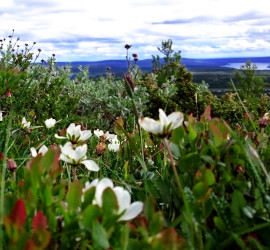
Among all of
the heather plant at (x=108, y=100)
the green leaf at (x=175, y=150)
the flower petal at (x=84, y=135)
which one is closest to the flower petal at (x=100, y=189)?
the green leaf at (x=175, y=150)

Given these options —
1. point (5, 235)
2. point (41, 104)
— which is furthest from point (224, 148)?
point (41, 104)

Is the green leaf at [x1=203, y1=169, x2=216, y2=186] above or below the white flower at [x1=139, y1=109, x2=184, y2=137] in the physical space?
below

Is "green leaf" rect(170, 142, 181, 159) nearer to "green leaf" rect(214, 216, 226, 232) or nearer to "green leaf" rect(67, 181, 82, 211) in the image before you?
"green leaf" rect(214, 216, 226, 232)

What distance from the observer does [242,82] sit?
44.7 metres

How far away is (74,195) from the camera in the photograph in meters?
1.05

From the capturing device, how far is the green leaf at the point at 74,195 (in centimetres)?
105

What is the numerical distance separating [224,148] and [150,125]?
0.23 meters

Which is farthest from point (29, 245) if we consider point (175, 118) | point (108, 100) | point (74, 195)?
point (108, 100)

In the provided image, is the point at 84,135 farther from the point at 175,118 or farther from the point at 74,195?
the point at 74,195

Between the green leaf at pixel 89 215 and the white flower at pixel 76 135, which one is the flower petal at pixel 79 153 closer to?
the white flower at pixel 76 135

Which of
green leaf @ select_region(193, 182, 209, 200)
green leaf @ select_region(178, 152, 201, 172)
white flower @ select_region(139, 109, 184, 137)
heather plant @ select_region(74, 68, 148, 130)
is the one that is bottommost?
heather plant @ select_region(74, 68, 148, 130)

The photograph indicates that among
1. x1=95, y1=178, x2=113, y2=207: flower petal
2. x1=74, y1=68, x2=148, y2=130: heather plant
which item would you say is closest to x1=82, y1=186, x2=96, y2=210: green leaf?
x1=95, y1=178, x2=113, y2=207: flower petal

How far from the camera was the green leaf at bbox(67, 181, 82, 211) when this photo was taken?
105cm

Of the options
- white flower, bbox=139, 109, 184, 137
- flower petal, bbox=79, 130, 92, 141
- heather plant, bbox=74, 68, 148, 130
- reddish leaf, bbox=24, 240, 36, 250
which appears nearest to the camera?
reddish leaf, bbox=24, 240, 36, 250
